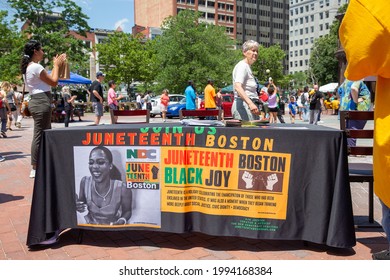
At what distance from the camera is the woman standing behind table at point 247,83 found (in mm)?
4801

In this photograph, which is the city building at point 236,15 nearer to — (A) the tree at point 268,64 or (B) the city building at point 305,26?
(B) the city building at point 305,26

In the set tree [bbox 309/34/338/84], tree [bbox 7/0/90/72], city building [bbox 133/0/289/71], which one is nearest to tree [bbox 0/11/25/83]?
tree [bbox 7/0/90/72]

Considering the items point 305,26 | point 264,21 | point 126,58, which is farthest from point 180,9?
point 305,26

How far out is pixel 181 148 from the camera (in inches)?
134

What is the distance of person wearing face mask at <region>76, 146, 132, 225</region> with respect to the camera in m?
3.48

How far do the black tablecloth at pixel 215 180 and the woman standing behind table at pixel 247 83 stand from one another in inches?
60.4

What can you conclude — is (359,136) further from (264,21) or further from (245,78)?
(264,21)

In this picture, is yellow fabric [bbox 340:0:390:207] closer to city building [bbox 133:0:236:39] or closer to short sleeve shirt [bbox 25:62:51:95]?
short sleeve shirt [bbox 25:62:51:95]

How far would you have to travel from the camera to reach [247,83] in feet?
16.3

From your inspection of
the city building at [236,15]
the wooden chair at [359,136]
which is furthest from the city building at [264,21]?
the wooden chair at [359,136]

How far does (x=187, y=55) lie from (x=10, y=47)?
1790 cm

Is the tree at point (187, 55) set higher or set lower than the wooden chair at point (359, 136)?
higher
